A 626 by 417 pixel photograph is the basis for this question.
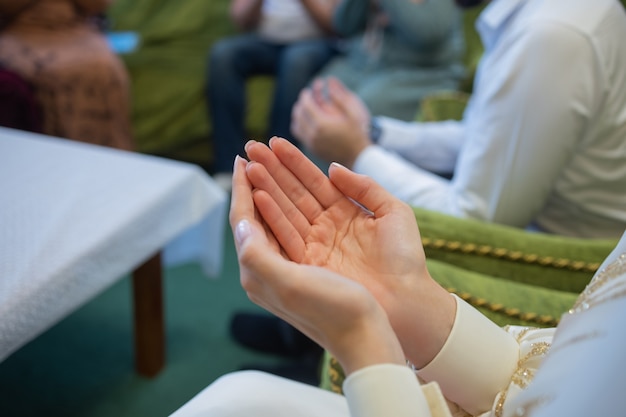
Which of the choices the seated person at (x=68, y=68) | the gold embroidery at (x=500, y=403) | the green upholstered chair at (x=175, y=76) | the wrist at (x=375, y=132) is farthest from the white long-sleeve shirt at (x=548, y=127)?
the green upholstered chair at (x=175, y=76)

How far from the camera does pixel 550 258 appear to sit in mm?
890

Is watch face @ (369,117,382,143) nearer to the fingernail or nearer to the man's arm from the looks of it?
the fingernail

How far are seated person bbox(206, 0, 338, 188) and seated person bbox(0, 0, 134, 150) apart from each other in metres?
0.34

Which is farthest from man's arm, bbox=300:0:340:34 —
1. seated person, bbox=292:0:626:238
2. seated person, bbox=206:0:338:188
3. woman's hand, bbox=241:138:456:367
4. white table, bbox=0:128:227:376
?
woman's hand, bbox=241:138:456:367

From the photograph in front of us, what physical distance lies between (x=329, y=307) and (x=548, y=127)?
22.7 inches

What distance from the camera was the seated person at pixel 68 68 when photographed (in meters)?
2.03

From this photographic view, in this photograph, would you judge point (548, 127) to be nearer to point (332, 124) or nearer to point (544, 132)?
point (544, 132)

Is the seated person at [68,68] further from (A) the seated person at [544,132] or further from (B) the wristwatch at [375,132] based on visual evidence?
(A) the seated person at [544,132]

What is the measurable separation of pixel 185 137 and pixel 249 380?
1.96 m

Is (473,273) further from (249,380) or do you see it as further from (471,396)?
(249,380)

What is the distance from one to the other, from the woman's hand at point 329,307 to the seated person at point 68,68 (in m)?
1.75

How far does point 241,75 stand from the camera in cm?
241

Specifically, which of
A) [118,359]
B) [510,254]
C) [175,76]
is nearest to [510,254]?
[510,254]

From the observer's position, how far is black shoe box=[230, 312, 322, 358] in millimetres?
1551
